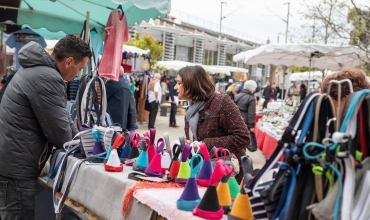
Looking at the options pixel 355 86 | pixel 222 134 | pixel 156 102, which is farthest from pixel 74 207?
pixel 156 102

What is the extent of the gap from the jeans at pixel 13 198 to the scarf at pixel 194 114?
1.20 m

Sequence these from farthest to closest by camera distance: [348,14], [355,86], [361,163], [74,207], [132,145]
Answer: [348,14] < [132,145] < [74,207] < [355,86] < [361,163]

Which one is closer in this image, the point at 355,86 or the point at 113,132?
the point at 355,86

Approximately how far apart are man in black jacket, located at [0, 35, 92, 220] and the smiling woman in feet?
2.87

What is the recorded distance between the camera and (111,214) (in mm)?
2424

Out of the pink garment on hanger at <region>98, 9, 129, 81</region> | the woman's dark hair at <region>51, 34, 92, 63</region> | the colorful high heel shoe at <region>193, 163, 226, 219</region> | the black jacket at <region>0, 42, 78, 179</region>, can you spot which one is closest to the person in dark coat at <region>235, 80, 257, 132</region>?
the pink garment on hanger at <region>98, 9, 129, 81</region>

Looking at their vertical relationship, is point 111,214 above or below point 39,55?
below

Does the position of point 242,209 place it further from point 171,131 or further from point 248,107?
point 171,131

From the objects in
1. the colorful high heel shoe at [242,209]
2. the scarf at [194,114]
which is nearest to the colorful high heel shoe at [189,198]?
the colorful high heel shoe at [242,209]

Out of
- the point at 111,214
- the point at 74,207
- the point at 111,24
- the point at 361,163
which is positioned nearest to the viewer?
the point at 361,163

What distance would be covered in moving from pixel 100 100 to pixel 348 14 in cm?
654

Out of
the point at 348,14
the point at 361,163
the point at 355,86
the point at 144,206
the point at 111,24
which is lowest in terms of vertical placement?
the point at 144,206

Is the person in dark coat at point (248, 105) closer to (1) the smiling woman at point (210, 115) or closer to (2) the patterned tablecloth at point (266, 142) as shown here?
(2) the patterned tablecloth at point (266, 142)

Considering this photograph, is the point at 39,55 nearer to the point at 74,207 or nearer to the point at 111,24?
the point at 74,207
